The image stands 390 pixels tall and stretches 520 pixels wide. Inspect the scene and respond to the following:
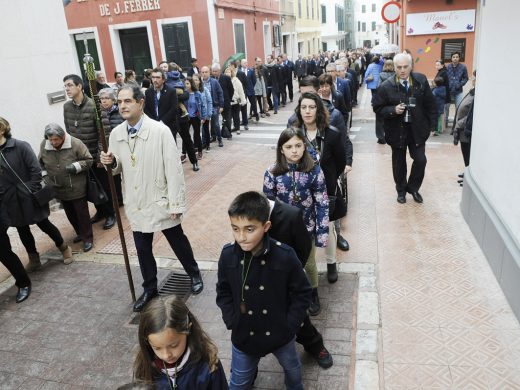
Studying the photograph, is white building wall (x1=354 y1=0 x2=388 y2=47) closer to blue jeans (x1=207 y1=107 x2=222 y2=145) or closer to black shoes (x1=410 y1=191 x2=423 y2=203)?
blue jeans (x1=207 y1=107 x2=222 y2=145)

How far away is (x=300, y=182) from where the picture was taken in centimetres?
381

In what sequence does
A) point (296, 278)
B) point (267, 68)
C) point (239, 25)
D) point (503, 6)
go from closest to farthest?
point (296, 278) → point (503, 6) → point (267, 68) → point (239, 25)

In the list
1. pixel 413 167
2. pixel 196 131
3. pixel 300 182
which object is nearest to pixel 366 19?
pixel 196 131

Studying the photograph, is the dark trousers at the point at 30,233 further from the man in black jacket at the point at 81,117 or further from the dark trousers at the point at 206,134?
the dark trousers at the point at 206,134

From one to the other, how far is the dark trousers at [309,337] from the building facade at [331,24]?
43920 mm

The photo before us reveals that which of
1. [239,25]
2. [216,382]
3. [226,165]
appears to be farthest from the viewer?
[239,25]

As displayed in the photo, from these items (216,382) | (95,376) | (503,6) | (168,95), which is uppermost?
(503,6)

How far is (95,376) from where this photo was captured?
12.5ft

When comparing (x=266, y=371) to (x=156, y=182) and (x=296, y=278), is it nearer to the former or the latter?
(x=296, y=278)

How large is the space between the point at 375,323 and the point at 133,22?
1796 centimetres

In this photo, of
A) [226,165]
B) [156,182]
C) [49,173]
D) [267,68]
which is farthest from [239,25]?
[156,182]

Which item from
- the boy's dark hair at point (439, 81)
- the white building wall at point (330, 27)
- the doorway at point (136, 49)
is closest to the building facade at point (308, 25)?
the white building wall at point (330, 27)

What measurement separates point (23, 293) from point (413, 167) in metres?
5.10

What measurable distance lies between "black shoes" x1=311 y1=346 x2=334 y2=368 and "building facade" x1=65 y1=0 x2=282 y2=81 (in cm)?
1610
